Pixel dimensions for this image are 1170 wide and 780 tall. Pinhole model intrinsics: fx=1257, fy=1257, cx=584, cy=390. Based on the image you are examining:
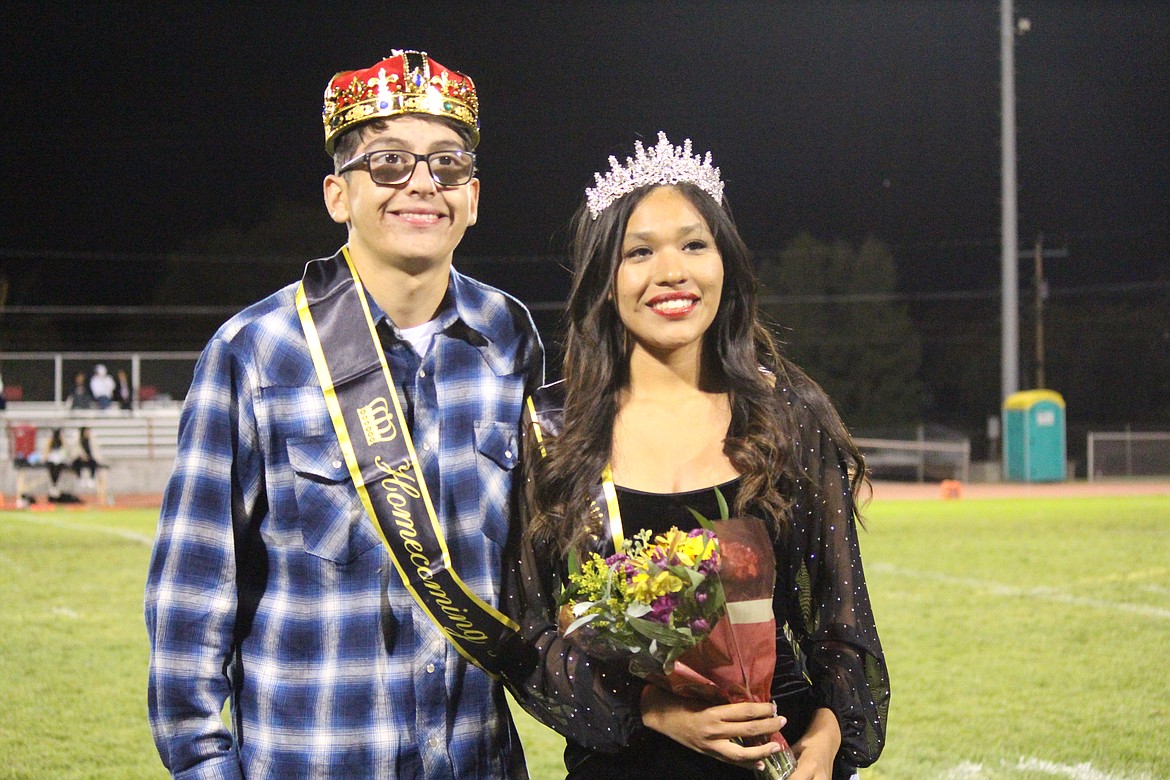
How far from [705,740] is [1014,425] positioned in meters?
24.6

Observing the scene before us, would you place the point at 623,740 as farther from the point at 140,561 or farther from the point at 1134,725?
the point at 140,561

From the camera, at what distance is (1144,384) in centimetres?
5038

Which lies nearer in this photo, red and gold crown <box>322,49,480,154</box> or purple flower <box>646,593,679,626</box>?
purple flower <box>646,593,679,626</box>

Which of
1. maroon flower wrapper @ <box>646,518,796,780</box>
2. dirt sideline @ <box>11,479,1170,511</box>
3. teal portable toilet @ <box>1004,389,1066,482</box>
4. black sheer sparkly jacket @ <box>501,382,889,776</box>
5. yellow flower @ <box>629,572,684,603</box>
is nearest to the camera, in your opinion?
yellow flower @ <box>629,572,684,603</box>

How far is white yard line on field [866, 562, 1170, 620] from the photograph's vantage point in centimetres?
866

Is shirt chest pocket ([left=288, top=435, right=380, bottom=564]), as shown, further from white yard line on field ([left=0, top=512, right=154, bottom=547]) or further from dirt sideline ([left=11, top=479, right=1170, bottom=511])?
dirt sideline ([left=11, top=479, right=1170, bottom=511])

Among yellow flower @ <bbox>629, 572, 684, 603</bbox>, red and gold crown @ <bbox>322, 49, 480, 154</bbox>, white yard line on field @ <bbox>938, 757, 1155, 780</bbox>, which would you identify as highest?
red and gold crown @ <bbox>322, 49, 480, 154</bbox>

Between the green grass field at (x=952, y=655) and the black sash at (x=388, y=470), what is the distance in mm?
2907

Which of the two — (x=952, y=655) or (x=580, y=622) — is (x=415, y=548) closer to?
(x=580, y=622)

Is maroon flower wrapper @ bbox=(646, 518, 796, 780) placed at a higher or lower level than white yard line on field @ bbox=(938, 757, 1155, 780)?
higher

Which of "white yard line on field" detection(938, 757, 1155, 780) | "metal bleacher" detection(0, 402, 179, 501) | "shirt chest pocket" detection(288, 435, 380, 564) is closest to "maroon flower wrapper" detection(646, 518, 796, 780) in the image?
"shirt chest pocket" detection(288, 435, 380, 564)

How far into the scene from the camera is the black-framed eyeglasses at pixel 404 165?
2.47m

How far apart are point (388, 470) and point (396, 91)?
2.43 ft

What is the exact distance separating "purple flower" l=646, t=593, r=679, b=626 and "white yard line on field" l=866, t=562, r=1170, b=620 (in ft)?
24.1
